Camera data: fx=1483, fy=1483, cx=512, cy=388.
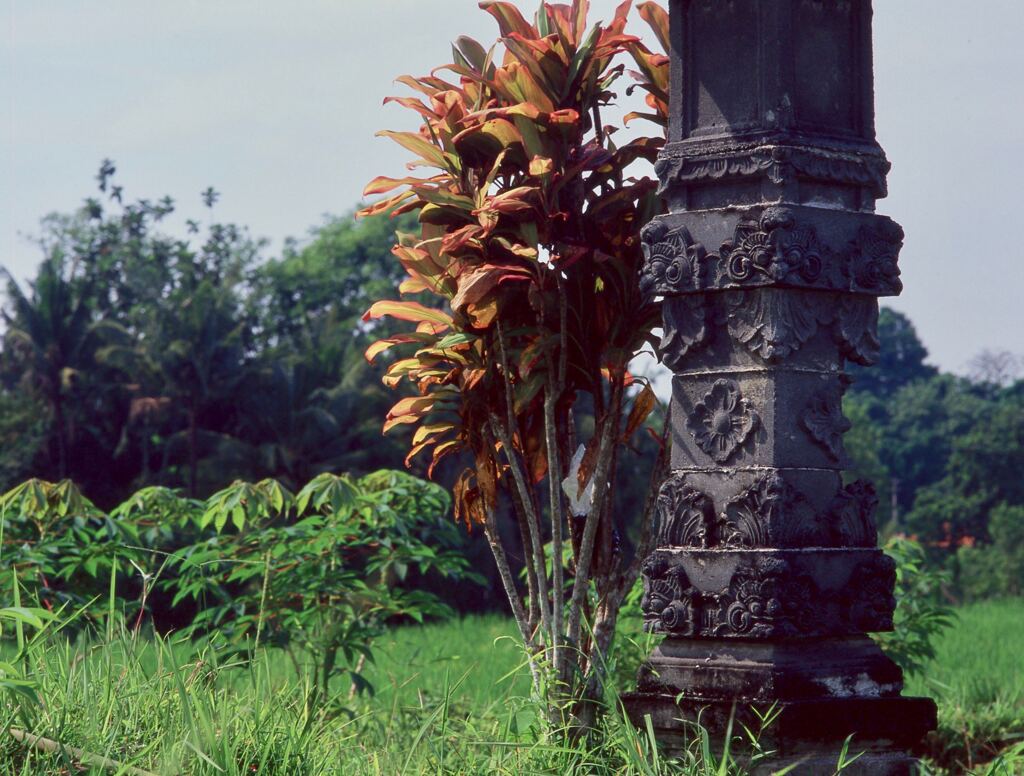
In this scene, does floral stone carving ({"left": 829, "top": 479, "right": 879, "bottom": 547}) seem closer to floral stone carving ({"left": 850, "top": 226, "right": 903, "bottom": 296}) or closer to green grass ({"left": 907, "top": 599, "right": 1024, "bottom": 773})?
floral stone carving ({"left": 850, "top": 226, "right": 903, "bottom": 296})

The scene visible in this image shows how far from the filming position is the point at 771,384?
3768mm

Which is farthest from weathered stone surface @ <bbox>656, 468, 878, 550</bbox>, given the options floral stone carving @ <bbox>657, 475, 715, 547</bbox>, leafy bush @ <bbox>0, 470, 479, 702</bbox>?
leafy bush @ <bbox>0, 470, 479, 702</bbox>

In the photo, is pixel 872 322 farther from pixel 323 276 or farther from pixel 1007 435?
pixel 323 276

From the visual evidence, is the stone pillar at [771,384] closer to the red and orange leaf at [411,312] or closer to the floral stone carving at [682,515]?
the floral stone carving at [682,515]

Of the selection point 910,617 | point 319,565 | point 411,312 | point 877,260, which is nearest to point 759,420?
point 877,260

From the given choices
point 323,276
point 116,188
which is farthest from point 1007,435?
point 116,188

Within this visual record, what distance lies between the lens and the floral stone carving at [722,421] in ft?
12.5

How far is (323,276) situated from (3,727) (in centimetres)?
3963

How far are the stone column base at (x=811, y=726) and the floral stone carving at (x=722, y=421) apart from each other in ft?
2.11

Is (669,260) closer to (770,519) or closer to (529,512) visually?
(770,519)

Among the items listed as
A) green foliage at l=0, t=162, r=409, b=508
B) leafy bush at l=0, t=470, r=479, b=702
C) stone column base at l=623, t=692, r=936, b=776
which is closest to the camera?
stone column base at l=623, t=692, r=936, b=776

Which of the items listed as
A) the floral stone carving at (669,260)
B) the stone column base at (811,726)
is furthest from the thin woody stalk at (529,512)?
the floral stone carving at (669,260)

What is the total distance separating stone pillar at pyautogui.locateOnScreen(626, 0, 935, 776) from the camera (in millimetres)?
3725

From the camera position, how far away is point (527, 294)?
14.1 feet
